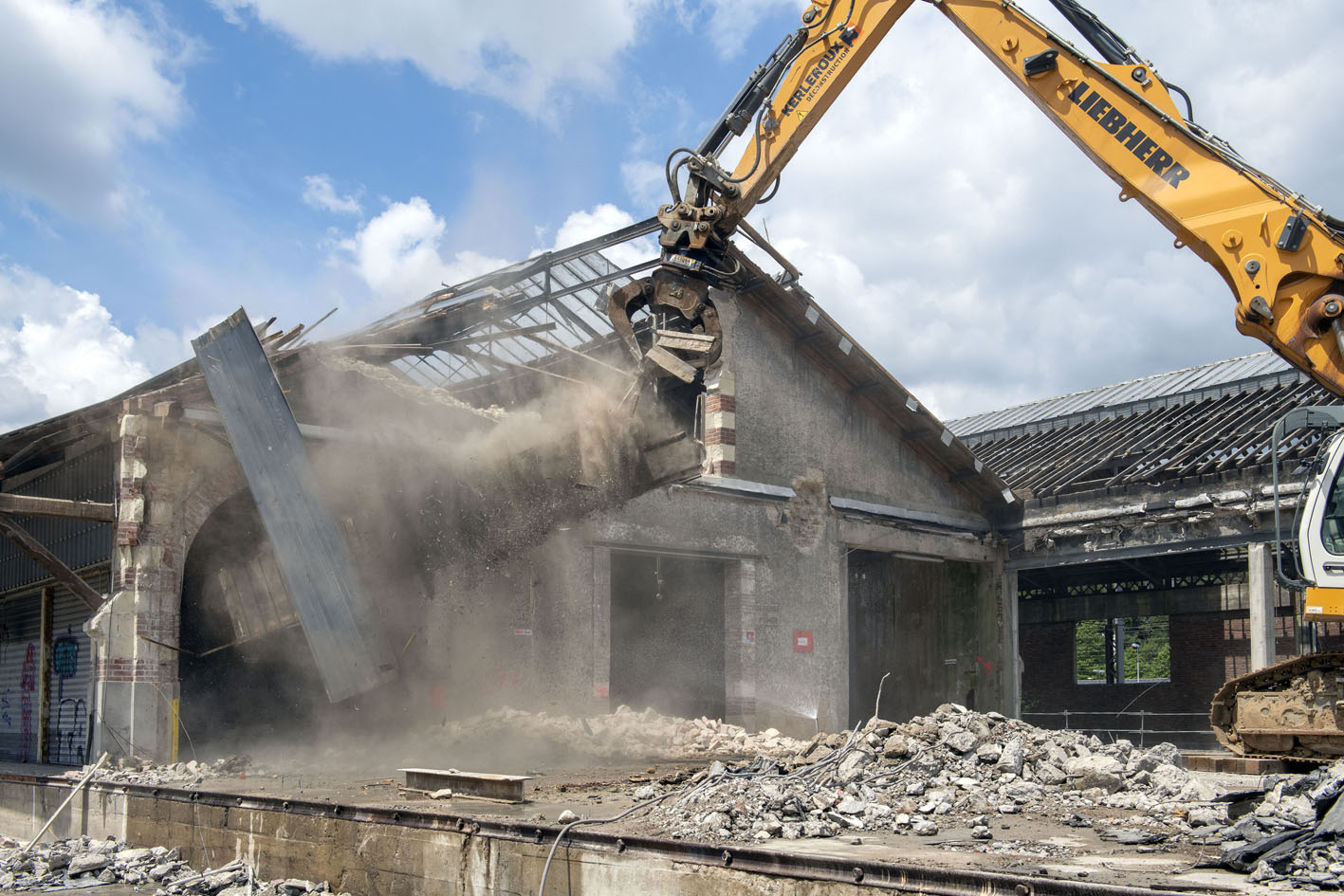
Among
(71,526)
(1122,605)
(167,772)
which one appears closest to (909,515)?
(1122,605)

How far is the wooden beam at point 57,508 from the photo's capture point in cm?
1288

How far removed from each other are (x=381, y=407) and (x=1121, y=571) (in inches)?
714

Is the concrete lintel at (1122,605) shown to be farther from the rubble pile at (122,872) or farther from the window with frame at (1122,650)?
the rubble pile at (122,872)

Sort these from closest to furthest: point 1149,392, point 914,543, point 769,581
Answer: point 769,581 → point 914,543 → point 1149,392

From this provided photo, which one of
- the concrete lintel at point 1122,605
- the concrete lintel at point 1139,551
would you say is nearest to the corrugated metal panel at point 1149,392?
the concrete lintel at point 1122,605

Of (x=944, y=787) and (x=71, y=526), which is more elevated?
(x=71, y=526)

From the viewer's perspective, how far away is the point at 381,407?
14.6 meters

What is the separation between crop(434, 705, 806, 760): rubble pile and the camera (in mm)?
14422

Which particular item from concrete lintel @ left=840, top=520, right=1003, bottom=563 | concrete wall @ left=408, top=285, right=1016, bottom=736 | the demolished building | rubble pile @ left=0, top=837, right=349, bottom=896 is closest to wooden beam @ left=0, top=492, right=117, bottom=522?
the demolished building

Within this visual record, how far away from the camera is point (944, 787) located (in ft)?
29.3

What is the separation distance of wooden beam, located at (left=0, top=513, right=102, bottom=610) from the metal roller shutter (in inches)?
44.5

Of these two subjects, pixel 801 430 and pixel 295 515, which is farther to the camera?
pixel 801 430

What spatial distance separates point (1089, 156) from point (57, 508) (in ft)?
38.3

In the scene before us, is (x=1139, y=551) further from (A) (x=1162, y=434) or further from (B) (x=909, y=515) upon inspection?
(B) (x=909, y=515)
